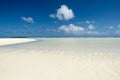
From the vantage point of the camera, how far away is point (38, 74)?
369cm

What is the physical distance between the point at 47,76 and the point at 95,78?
4.48ft

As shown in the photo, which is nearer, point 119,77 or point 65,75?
point 119,77

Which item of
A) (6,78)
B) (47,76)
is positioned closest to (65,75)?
(47,76)

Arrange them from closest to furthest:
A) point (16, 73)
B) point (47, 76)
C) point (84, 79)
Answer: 1. point (84, 79)
2. point (47, 76)
3. point (16, 73)

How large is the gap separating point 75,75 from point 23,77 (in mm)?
1520

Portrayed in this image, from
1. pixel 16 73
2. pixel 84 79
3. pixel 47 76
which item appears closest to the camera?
pixel 84 79

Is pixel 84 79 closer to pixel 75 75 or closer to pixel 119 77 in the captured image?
pixel 75 75

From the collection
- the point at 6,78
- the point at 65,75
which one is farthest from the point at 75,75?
the point at 6,78

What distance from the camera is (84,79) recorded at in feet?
10.8

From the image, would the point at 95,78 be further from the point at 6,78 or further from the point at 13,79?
the point at 6,78

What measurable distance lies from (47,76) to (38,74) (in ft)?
1.09

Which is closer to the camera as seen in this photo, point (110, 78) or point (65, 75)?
point (110, 78)

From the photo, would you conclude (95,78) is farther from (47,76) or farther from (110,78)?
(47,76)

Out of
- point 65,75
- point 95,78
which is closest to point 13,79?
point 65,75
